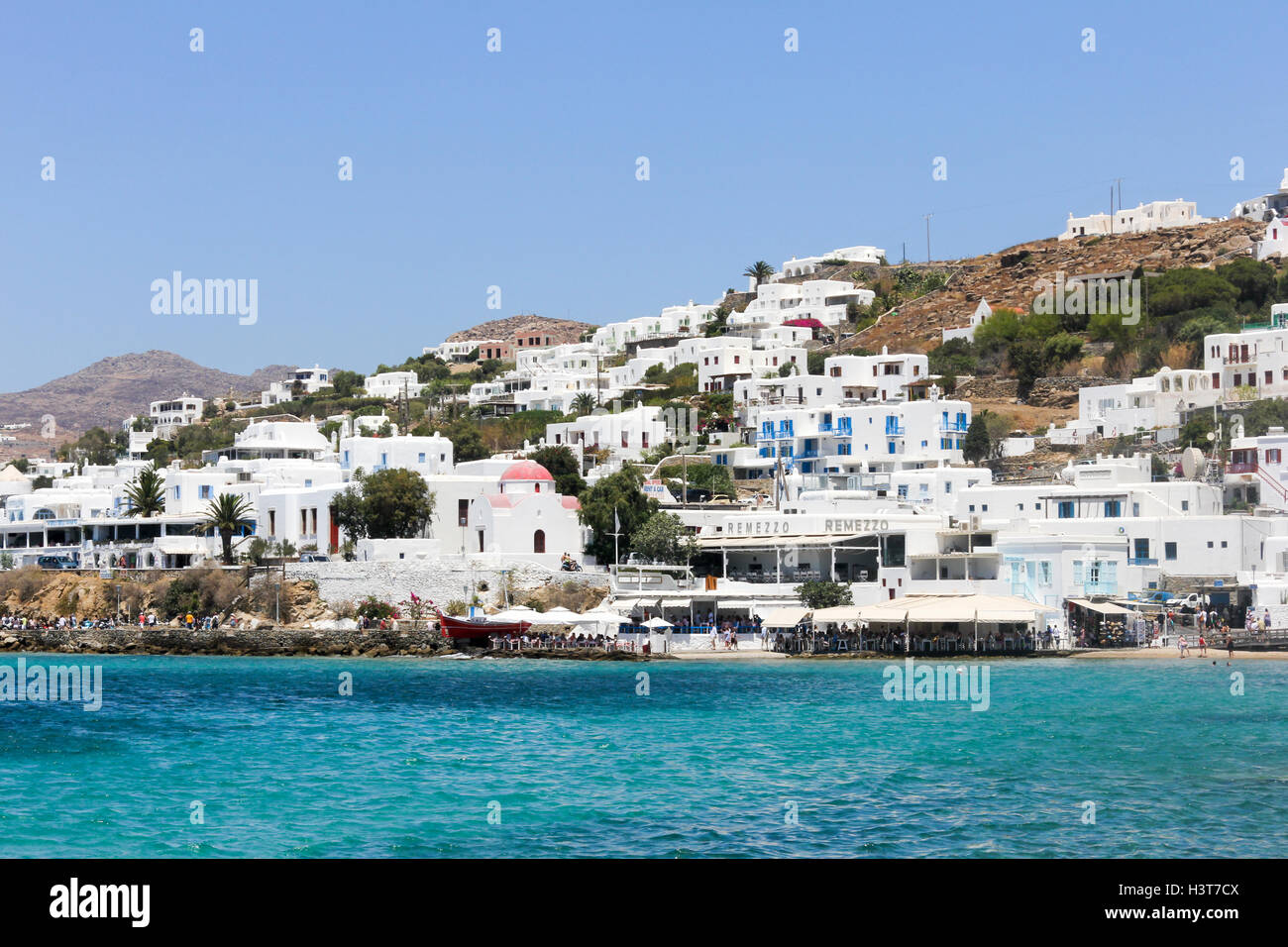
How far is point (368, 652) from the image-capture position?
57406mm

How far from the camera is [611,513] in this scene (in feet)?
213

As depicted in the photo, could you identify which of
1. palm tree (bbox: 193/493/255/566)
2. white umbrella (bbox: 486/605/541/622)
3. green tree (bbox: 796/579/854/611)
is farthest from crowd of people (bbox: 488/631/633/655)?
palm tree (bbox: 193/493/255/566)

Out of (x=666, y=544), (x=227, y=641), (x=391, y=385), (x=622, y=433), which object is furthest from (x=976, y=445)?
(x=391, y=385)

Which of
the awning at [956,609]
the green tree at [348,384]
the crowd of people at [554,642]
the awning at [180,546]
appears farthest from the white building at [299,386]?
the awning at [956,609]

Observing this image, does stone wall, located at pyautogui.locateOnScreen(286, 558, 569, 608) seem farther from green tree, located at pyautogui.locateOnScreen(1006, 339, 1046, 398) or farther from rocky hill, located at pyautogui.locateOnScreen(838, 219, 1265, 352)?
rocky hill, located at pyautogui.locateOnScreen(838, 219, 1265, 352)

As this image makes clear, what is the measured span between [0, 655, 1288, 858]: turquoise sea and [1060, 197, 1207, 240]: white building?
9831 centimetres

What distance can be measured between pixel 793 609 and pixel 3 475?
72.7 m

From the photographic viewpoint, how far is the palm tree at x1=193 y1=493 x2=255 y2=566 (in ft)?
223

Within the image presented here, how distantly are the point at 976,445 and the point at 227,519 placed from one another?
4281 cm

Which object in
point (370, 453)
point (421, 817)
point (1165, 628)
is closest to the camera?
point (421, 817)
